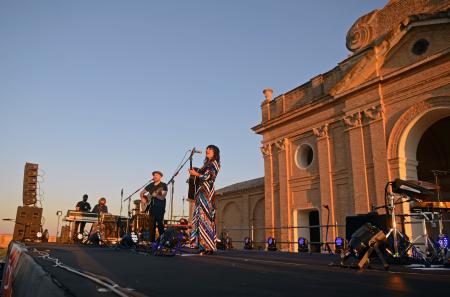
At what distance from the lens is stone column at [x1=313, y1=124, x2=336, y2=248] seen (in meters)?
16.2

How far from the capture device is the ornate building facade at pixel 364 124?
44.5 feet

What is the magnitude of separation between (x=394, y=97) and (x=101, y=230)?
40.3ft

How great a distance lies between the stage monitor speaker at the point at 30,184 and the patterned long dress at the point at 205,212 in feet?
32.4

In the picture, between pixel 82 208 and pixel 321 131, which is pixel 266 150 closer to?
pixel 321 131

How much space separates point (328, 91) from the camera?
16.7m

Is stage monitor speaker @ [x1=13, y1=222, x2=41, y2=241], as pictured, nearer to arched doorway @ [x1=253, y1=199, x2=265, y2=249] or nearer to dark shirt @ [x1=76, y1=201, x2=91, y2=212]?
dark shirt @ [x1=76, y1=201, x2=91, y2=212]

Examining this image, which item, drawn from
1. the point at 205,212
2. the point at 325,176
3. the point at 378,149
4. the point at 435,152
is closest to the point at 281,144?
the point at 325,176

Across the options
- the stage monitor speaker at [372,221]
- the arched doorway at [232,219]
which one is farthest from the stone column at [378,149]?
the arched doorway at [232,219]

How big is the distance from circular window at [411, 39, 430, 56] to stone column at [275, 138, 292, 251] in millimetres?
7326

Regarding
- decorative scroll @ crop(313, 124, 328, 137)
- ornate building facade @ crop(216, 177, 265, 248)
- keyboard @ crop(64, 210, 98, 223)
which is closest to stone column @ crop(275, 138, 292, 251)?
decorative scroll @ crop(313, 124, 328, 137)

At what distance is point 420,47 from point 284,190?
29.4ft

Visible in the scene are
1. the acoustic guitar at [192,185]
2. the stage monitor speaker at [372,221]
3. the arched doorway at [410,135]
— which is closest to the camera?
the stage monitor speaker at [372,221]

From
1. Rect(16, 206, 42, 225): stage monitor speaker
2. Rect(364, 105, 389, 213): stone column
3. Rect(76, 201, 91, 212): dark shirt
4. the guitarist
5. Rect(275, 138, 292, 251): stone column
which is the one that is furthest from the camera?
Rect(275, 138, 292, 251): stone column

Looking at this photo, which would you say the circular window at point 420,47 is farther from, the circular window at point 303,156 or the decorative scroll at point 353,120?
the circular window at point 303,156
